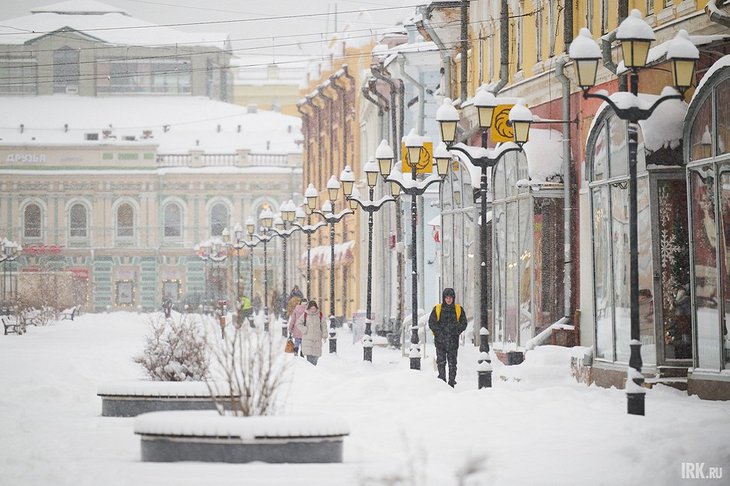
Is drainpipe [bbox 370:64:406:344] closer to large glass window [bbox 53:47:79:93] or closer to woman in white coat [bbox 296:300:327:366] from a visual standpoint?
woman in white coat [bbox 296:300:327:366]

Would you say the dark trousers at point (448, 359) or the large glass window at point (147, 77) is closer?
the dark trousers at point (448, 359)

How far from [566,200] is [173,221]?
6584 cm

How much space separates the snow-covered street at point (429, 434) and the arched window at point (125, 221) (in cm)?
6339

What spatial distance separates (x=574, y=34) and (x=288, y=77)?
303 feet

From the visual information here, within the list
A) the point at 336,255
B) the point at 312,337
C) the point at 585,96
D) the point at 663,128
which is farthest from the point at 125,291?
the point at 585,96

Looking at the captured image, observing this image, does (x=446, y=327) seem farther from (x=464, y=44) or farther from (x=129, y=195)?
(x=129, y=195)

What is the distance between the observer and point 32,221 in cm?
8688

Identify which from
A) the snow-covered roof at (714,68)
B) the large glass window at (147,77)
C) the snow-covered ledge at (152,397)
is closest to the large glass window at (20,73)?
the large glass window at (147,77)

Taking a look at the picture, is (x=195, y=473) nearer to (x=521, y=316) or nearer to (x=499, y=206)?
(x=521, y=316)

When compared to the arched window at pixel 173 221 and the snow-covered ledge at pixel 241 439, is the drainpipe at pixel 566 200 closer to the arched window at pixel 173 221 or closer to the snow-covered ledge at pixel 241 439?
the snow-covered ledge at pixel 241 439

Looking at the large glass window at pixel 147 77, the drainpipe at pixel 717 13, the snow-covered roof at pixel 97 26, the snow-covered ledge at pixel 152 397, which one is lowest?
the snow-covered ledge at pixel 152 397

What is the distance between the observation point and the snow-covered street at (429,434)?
36.8 feet

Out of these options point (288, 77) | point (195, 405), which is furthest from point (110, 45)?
point (195, 405)

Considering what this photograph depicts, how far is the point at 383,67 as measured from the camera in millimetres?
42625
